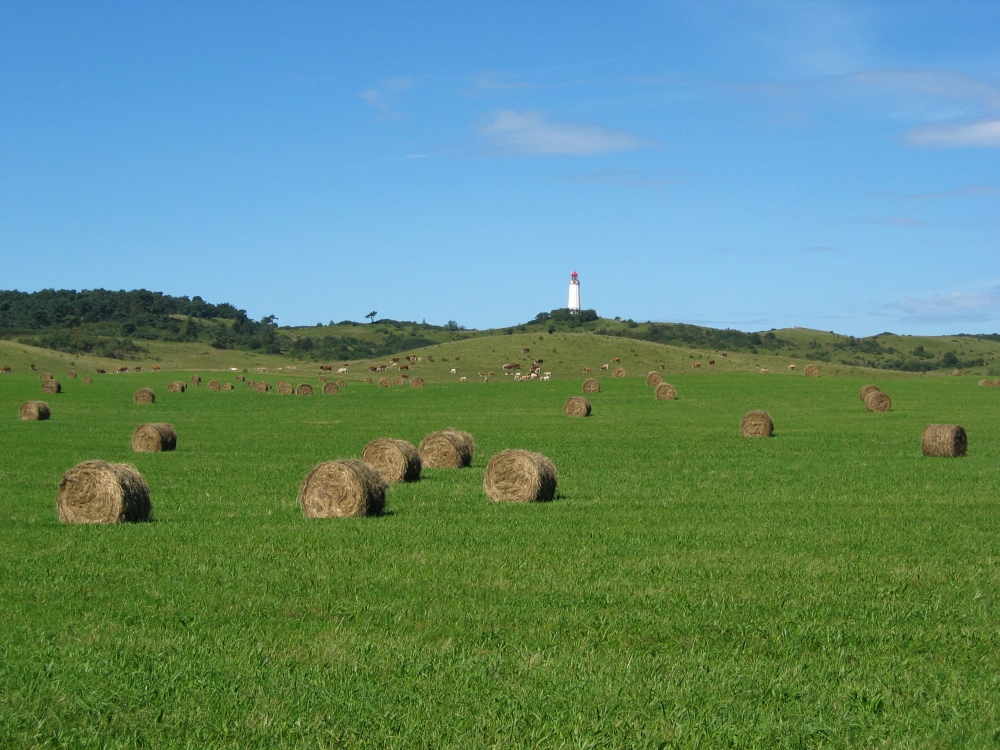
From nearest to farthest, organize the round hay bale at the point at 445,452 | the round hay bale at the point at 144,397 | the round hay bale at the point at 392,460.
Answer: the round hay bale at the point at 392,460 < the round hay bale at the point at 445,452 < the round hay bale at the point at 144,397

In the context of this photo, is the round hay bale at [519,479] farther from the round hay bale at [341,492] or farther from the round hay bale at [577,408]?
the round hay bale at [577,408]

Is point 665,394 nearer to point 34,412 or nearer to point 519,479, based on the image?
point 34,412

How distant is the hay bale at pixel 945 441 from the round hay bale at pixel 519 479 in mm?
12892

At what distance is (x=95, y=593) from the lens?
11.0 meters

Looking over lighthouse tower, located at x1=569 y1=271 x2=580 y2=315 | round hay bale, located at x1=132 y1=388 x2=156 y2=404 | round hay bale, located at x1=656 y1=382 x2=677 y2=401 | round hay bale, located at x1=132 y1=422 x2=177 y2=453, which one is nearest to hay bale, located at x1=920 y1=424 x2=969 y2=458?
round hay bale, located at x1=132 y1=422 x2=177 y2=453

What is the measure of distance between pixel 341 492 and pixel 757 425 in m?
21.6

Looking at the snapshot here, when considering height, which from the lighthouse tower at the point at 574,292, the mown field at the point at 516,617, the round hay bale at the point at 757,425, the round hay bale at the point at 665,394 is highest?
the lighthouse tower at the point at 574,292

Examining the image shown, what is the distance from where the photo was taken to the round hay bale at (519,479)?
19016 millimetres

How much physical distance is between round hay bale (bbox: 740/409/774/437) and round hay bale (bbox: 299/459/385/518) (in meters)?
21.1

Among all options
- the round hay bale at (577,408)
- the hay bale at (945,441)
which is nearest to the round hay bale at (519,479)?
the hay bale at (945,441)

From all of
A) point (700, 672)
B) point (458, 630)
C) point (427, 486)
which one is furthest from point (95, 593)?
point (427, 486)

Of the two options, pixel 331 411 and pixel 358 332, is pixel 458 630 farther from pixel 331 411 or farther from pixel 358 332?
pixel 358 332

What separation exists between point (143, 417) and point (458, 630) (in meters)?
40.6

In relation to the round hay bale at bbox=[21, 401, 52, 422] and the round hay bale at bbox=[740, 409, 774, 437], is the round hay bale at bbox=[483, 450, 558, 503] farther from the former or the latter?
the round hay bale at bbox=[21, 401, 52, 422]
